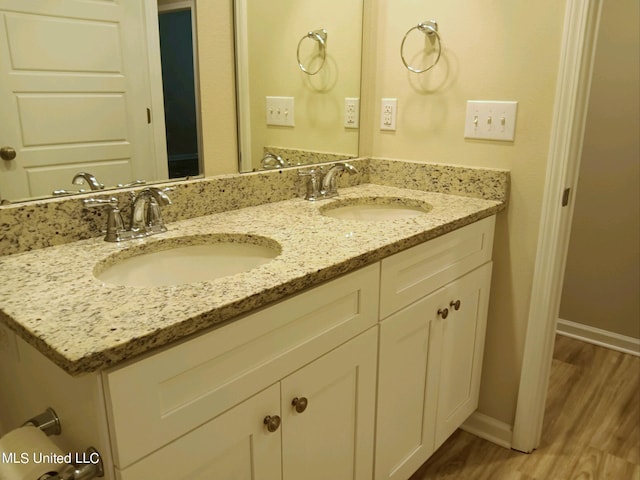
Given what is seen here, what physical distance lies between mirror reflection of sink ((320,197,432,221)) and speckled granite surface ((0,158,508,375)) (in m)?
0.21

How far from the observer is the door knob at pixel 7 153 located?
1025mm

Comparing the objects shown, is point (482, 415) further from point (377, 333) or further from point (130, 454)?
point (130, 454)

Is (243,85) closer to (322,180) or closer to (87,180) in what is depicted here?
(322,180)

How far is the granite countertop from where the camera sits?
27.3 inches

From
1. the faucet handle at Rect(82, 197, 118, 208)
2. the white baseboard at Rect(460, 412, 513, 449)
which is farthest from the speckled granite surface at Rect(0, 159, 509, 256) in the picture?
the white baseboard at Rect(460, 412, 513, 449)

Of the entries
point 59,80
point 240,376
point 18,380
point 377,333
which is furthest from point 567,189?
point 18,380

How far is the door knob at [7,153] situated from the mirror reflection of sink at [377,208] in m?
0.89

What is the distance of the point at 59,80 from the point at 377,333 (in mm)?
901

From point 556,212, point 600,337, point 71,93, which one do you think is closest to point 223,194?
point 71,93

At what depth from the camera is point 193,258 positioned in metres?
1.20

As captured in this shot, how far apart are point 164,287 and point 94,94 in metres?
0.55

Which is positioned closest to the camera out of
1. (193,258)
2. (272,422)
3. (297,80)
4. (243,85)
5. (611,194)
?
(272,422)

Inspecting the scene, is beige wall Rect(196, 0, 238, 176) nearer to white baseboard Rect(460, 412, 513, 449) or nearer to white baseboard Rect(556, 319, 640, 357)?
white baseboard Rect(460, 412, 513, 449)

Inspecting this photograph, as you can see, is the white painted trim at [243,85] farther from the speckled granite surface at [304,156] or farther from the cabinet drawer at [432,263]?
the cabinet drawer at [432,263]
